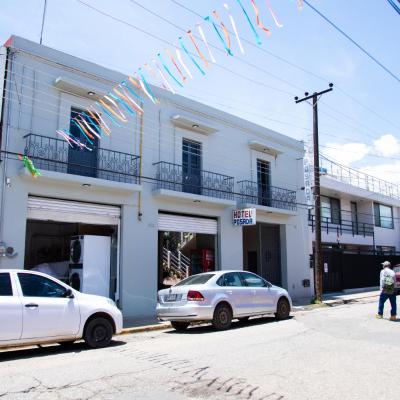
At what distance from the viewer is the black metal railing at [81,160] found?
41.5 feet

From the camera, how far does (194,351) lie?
824 centimetres

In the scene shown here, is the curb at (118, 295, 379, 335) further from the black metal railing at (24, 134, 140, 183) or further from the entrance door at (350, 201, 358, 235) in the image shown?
the entrance door at (350, 201, 358, 235)

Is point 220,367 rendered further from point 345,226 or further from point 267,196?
point 345,226

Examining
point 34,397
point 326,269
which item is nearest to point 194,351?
point 34,397

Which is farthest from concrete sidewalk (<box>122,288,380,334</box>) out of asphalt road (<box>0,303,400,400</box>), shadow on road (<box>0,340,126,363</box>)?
shadow on road (<box>0,340,126,363</box>)

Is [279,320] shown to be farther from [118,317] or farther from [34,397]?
[34,397]

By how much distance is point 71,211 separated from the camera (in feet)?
44.7

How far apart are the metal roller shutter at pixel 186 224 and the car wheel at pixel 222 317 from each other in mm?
5266

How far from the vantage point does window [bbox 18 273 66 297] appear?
8314mm

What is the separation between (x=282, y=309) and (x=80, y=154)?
24.9 ft

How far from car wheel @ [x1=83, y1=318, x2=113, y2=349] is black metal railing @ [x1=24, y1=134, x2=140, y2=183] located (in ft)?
15.1

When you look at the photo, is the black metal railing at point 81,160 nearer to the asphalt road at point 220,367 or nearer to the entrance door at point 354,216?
the asphalt road at point 220,367

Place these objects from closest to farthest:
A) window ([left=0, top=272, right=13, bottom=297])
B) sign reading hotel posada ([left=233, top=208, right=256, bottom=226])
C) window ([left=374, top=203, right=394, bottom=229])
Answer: window ([left=0, top=272, right=13, bottom=297]) → sign reading hotel posada ([left=233, top=208, right=256, bottom=226]) → window ([left=374, top=203, right=394, bottom=229])

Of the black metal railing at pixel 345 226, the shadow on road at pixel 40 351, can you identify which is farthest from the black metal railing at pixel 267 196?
the shadow on road at pixel 40 351
